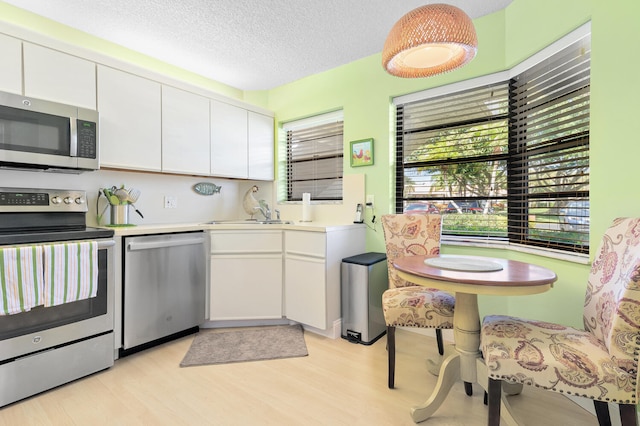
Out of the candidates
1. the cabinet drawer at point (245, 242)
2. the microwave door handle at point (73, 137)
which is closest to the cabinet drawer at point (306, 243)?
the cabinet drawer at point (245, 242)

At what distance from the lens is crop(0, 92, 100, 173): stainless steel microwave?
1803 mm

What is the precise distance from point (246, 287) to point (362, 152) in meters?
1.64

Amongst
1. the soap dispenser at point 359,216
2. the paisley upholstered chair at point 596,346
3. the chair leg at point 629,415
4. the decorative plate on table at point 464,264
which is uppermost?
the soap dispenser at point 359,216

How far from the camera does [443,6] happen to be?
1.36 meters

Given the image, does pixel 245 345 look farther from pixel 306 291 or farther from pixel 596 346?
pixel 596 346

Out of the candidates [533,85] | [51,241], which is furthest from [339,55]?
[51,241]

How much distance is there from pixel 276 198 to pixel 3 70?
233 centimetres

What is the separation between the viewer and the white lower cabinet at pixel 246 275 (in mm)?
2674

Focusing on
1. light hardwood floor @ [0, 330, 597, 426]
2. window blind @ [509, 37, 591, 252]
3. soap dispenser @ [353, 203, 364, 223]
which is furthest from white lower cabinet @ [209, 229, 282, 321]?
window blind @ [509, 37, 591, 252]

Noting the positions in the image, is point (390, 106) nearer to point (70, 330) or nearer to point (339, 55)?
point (339, 55)

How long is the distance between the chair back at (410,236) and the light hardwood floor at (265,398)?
70 cm

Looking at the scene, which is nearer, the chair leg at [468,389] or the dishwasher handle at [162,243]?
the chair leg at [468,389]

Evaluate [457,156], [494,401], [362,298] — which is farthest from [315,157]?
[494,401]

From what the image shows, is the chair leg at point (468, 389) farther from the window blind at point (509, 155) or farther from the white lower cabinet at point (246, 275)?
the white lower cabinet at point (246, 275)
